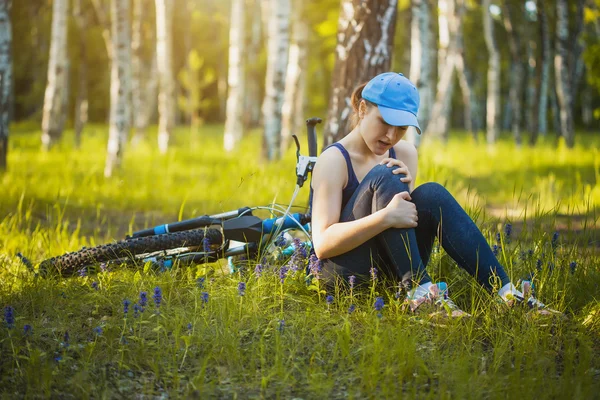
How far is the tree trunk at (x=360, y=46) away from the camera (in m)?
6.28

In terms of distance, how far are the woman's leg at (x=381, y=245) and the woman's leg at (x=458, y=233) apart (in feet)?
0.40

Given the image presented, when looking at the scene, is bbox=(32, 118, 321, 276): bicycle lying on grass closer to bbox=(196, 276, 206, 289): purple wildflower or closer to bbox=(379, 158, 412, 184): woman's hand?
bbox=(196, 276, 206, 289): purple wildflower

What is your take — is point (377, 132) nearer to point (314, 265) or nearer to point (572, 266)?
point (314, 265)

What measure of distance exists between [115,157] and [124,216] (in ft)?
8.97

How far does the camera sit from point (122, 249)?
4.02 m

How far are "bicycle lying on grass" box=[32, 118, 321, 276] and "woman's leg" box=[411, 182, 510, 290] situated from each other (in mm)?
758

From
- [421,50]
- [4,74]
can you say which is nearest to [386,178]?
[4,74]

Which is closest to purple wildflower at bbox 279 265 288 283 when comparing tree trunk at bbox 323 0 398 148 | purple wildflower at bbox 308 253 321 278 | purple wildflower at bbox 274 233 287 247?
purple wildflower at bbox 308 253 321 278

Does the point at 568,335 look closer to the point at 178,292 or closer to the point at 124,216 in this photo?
the point at 178,292

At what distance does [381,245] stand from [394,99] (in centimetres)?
78

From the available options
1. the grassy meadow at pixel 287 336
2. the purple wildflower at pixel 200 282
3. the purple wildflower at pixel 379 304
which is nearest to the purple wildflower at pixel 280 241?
the grassy meadow at pixel 287 336

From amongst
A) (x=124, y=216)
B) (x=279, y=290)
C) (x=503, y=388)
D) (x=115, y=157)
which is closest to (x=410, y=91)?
(x=279, y=290)

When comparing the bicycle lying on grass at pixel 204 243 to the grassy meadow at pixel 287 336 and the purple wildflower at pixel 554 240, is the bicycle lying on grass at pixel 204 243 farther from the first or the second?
the purple wildflower at pixel 554 240

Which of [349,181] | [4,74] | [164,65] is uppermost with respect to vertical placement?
[164,65]
